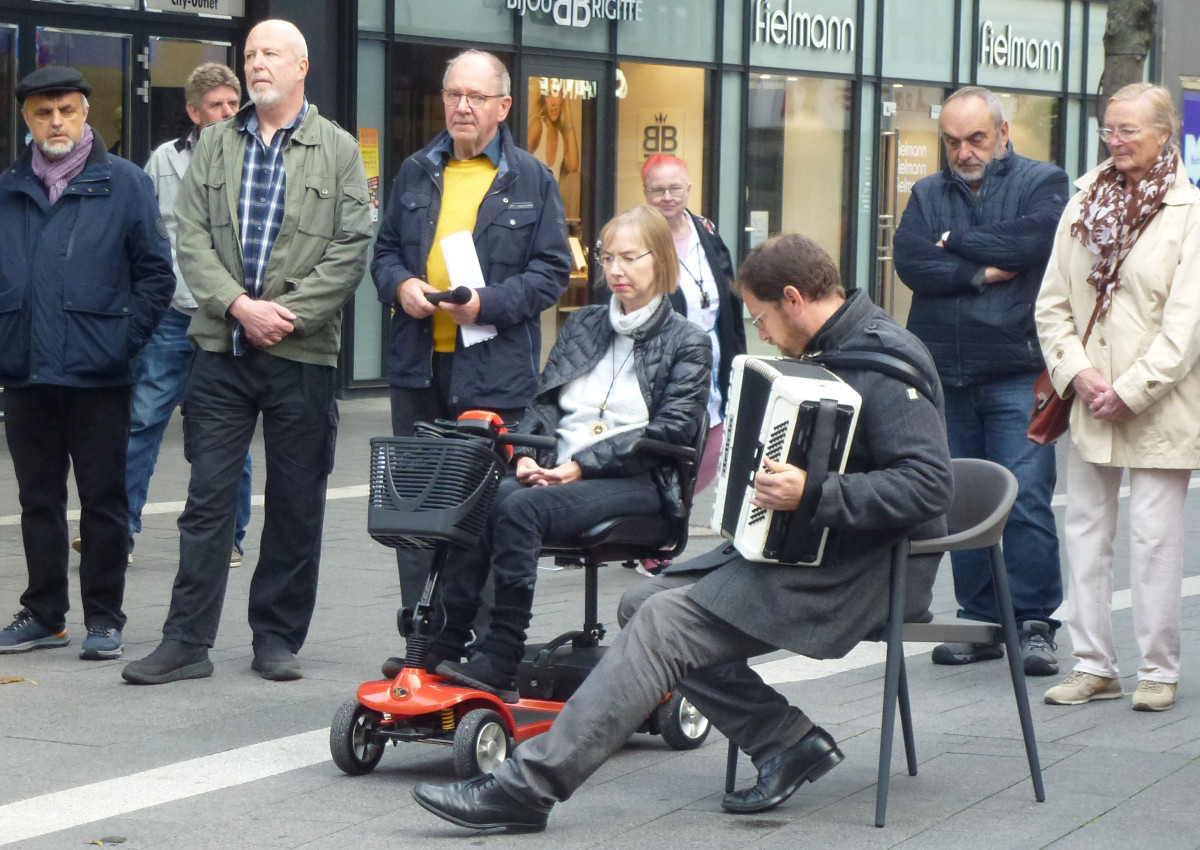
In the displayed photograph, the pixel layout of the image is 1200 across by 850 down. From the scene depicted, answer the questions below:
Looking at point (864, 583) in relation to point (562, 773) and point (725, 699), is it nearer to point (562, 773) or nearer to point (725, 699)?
point (725, 699)

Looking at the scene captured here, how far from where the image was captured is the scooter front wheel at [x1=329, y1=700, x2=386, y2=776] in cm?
502

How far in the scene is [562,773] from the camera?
175 inches

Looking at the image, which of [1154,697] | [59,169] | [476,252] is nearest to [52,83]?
[59,169]

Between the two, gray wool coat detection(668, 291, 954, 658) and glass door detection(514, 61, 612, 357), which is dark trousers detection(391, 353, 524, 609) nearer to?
gray wool coat detection(668, 291, 954, 658)

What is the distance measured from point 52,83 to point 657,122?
38.2 feet

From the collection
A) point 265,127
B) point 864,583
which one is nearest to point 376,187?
point 265,127

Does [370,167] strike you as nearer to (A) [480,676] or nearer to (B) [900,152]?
(B) [900,152]

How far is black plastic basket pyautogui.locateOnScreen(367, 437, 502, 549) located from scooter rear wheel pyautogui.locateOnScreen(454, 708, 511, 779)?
460 mm

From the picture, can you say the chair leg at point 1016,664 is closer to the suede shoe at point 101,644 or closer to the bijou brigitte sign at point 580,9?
the suede shoe at point 101,644

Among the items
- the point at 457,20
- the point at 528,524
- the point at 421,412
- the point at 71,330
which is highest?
the point at 457,20

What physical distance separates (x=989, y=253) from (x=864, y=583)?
2.33 m

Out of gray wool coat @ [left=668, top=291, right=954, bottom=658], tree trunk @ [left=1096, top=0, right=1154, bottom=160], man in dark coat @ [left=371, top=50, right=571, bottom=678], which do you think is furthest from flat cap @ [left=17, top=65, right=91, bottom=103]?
tree trunk @ [left=1096, top=0, right=1154, bottom=160]

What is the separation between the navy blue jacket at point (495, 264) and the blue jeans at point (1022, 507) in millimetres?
1573

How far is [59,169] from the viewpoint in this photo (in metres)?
6.68
